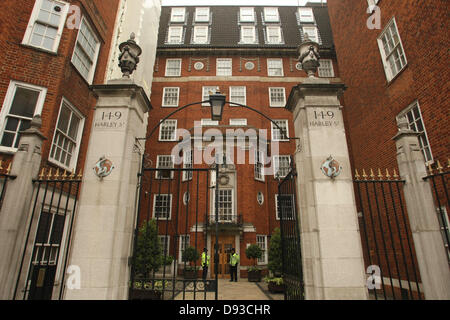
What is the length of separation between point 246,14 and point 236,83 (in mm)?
10253

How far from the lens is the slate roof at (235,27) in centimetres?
2606

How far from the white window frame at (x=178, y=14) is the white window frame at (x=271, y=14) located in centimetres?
940

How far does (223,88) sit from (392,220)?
60.8 feet

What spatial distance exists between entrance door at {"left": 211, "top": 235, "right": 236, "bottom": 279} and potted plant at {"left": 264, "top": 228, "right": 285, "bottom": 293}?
18.4 feet

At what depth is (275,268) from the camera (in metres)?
12.5

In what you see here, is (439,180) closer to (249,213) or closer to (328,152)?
(328,152)

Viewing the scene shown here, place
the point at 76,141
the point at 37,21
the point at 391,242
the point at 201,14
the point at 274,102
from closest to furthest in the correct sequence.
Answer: the point at 391,242 < the point at 37,21 < the point at 76,141 < the point at 274,102 < the point at 201,14

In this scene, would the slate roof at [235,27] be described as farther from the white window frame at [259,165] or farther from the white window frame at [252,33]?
the white window frame at [259,165]

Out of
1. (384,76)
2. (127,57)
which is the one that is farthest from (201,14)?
(127,57)

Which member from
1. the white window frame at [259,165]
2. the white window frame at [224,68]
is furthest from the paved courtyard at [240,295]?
the white window frame at [224,68]

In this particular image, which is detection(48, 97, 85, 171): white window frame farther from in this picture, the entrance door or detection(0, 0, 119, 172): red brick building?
the entrance door

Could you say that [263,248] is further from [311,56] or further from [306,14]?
[306,14]

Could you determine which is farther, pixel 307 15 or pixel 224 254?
pixel 307 15
